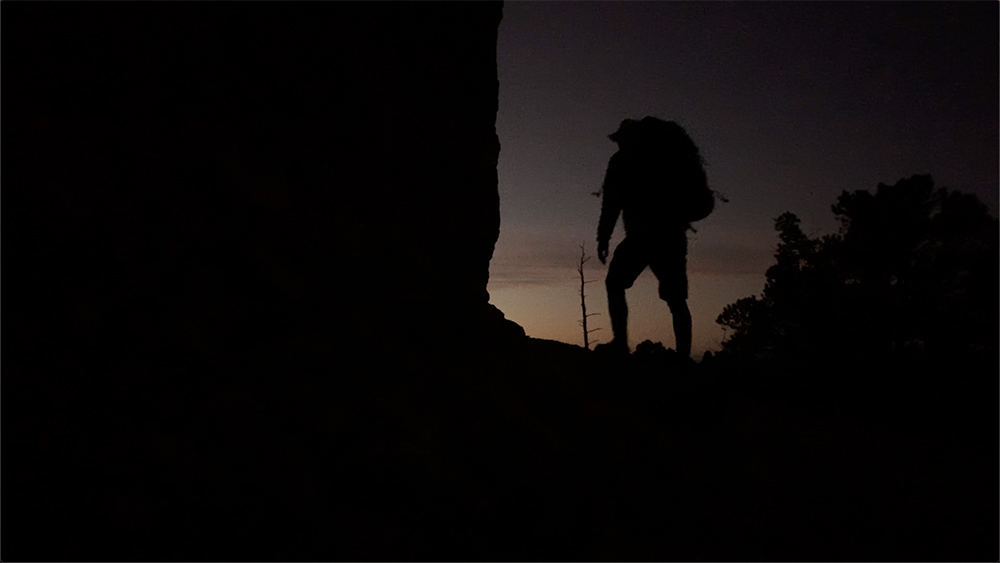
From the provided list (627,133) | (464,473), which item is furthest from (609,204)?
(464,473)

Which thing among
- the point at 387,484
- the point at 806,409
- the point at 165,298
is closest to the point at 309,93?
the point at 165,298

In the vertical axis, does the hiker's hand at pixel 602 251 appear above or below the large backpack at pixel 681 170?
below

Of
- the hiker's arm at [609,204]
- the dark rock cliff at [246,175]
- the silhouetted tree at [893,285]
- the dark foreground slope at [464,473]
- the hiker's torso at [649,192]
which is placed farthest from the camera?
the silhouetted tree at [893,285]

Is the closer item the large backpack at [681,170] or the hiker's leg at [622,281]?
the large backpack at [681,170]

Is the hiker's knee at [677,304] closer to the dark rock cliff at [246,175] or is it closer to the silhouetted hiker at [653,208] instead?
the silhouetted hiker at [653,208]

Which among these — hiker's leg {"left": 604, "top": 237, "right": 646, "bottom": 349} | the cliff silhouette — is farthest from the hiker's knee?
the cliff silhouette

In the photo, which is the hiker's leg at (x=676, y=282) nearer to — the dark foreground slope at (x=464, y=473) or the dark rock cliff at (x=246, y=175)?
the dark foreground slope at (x=464, y=473)

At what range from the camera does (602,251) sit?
17.1 feet

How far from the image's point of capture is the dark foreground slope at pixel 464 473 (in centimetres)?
173

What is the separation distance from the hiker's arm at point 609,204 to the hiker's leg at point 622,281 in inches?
7.2

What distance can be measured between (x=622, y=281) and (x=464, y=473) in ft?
10.00

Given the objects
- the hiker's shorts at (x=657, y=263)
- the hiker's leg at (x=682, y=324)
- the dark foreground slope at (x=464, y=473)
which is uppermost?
the hiker's shorts at (x=657, y=263)

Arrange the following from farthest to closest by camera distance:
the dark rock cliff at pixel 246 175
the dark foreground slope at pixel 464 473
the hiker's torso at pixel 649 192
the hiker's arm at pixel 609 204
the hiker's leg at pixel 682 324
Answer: the hiker's leg at pixel 682 324 < the hiker's arm at pixel 609 204 < the hiker's torso at pixel 649 192 < the dark rock cliff at pixel 246 175 < the dark foreground slope at pixel 464 473

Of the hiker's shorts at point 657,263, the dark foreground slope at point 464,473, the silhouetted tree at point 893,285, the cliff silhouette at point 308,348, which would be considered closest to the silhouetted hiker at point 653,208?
the hiker's shorts at point 657,263
